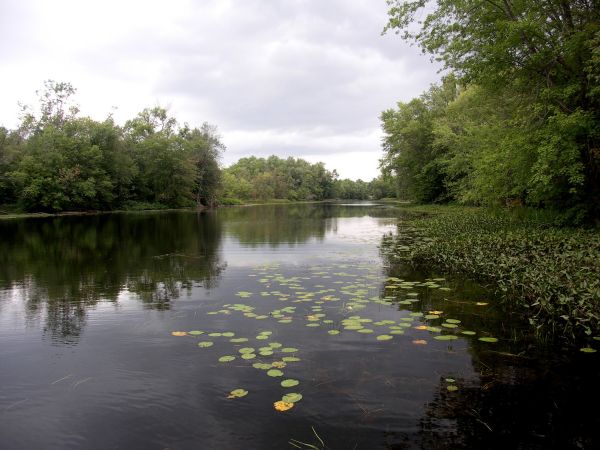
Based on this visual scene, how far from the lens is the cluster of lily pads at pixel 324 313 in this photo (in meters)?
5.68

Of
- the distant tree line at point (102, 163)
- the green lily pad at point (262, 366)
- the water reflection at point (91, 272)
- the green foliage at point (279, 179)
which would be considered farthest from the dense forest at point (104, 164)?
the green lily pad at point (262, 366)

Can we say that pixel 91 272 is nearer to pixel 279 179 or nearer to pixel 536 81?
pixel 536 81

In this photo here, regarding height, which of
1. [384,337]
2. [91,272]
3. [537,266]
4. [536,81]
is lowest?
[384,337]

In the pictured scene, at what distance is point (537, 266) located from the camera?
29.3ft

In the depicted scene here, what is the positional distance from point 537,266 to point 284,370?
22.1 ft

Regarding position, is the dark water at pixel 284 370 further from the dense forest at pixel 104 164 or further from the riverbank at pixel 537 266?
the dense forest at pixel 104 164

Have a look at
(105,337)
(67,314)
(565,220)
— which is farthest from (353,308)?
(565,220)

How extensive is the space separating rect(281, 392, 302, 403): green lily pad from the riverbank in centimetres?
394

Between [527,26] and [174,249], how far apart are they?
48.4 feet

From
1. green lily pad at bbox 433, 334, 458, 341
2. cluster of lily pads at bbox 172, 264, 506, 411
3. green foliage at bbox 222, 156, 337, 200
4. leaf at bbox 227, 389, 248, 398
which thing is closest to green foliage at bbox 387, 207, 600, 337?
cluster of lily pads at bbox 172, 264, 506, 411

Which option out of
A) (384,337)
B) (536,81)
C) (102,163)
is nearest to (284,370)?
(384,337)

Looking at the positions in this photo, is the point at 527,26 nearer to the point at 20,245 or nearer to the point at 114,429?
the point at 114,429

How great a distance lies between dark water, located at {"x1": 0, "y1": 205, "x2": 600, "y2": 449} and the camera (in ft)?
13.1

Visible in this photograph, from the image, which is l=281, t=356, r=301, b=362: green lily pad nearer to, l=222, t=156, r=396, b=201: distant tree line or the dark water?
the dark water
